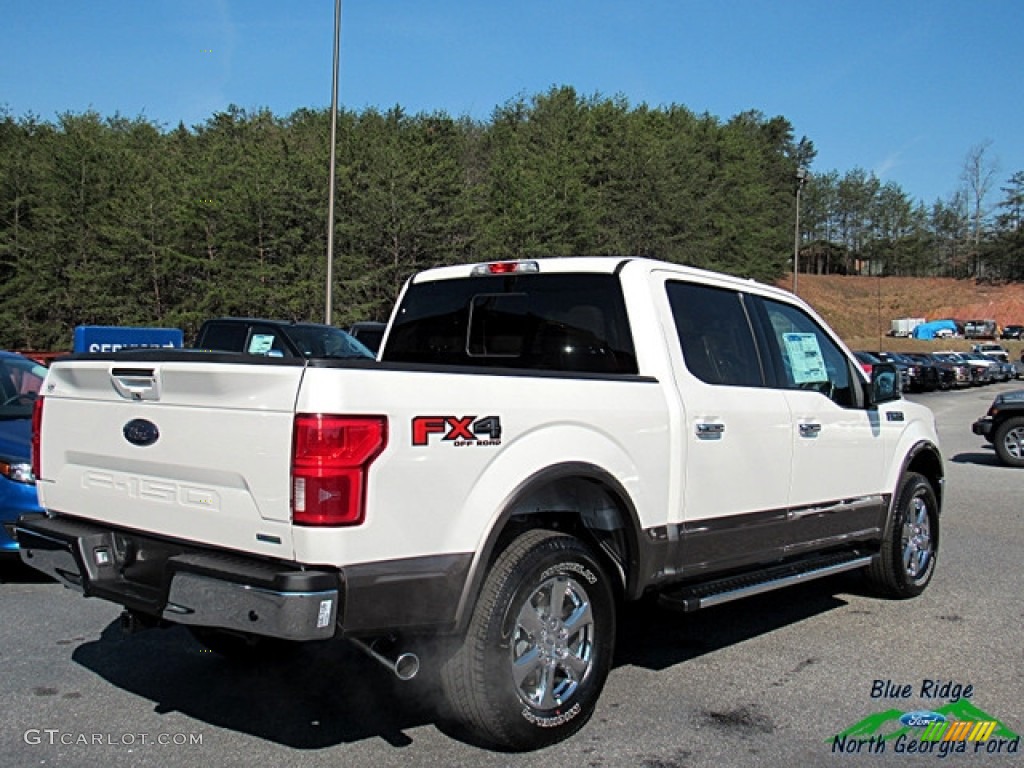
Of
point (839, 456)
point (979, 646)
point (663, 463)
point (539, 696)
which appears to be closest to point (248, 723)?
point (539, 696)

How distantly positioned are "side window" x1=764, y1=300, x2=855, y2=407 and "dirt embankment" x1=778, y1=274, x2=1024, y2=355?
89.2 m

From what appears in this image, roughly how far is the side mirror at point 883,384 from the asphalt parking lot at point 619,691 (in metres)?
1.38

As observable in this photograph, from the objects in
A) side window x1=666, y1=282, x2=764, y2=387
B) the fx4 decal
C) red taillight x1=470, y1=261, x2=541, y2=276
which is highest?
red taillight x1=470, y1=261, x2=541, y2=276

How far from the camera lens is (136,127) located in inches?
2089

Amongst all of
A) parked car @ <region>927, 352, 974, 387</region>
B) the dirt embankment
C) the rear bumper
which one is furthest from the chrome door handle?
the dirt embankment

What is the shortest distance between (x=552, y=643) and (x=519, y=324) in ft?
5.90

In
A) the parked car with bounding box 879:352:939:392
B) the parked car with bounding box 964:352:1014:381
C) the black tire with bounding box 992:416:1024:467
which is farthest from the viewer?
the parked car with bounding box 964:352:1014:381

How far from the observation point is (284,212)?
3828 cm

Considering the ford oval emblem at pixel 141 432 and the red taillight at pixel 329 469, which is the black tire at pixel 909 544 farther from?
the ford oval emblem at pixel 141 432

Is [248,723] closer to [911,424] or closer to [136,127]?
[911,424]

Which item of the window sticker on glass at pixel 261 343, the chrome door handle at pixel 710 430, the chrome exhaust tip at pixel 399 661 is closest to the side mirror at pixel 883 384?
the chrome door handle at pixel 710 430

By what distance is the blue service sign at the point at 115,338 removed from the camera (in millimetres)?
16203

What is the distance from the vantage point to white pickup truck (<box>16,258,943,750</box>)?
10.5 ft

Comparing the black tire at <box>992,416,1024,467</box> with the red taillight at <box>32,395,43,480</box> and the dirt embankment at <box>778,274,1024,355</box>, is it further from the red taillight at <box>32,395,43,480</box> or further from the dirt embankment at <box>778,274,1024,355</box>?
the dirt embankment at <box>778,274,1024,355</box>
